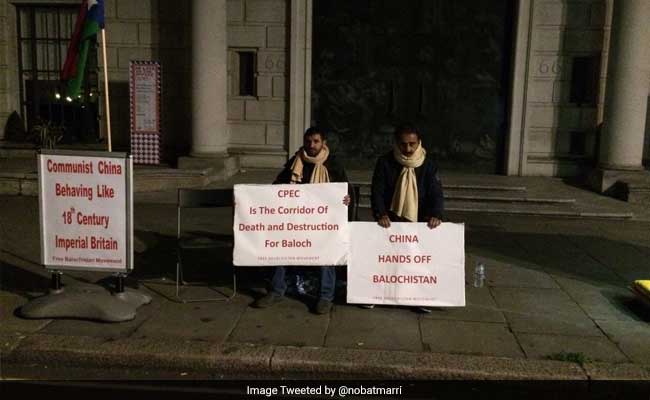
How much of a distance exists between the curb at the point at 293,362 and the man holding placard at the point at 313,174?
101 cm

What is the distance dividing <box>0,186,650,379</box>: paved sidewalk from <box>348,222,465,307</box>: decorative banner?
0.16 meters

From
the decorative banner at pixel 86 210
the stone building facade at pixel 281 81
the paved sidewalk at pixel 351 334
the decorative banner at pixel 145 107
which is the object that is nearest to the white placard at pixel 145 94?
the decorative banner at pixel 145 107

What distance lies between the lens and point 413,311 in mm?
5668

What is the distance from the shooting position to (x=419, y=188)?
5.74 metres

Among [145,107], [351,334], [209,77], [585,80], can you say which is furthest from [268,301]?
[585,80]

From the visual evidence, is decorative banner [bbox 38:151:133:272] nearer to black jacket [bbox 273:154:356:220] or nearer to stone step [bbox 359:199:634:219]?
black jacket [bbox 273:154:356:220]

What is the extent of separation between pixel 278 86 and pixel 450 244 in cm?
805

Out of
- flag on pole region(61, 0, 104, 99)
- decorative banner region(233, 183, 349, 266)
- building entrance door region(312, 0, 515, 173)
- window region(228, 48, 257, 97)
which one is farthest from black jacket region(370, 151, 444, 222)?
window region(228, 48, 257, 97)

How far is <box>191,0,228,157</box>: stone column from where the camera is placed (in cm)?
1187

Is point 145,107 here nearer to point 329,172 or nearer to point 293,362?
point 329,172

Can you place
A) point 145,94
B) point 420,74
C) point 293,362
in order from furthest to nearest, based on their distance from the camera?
point 420,74 → point 145,94 → point 293,362

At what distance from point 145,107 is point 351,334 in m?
8.48
